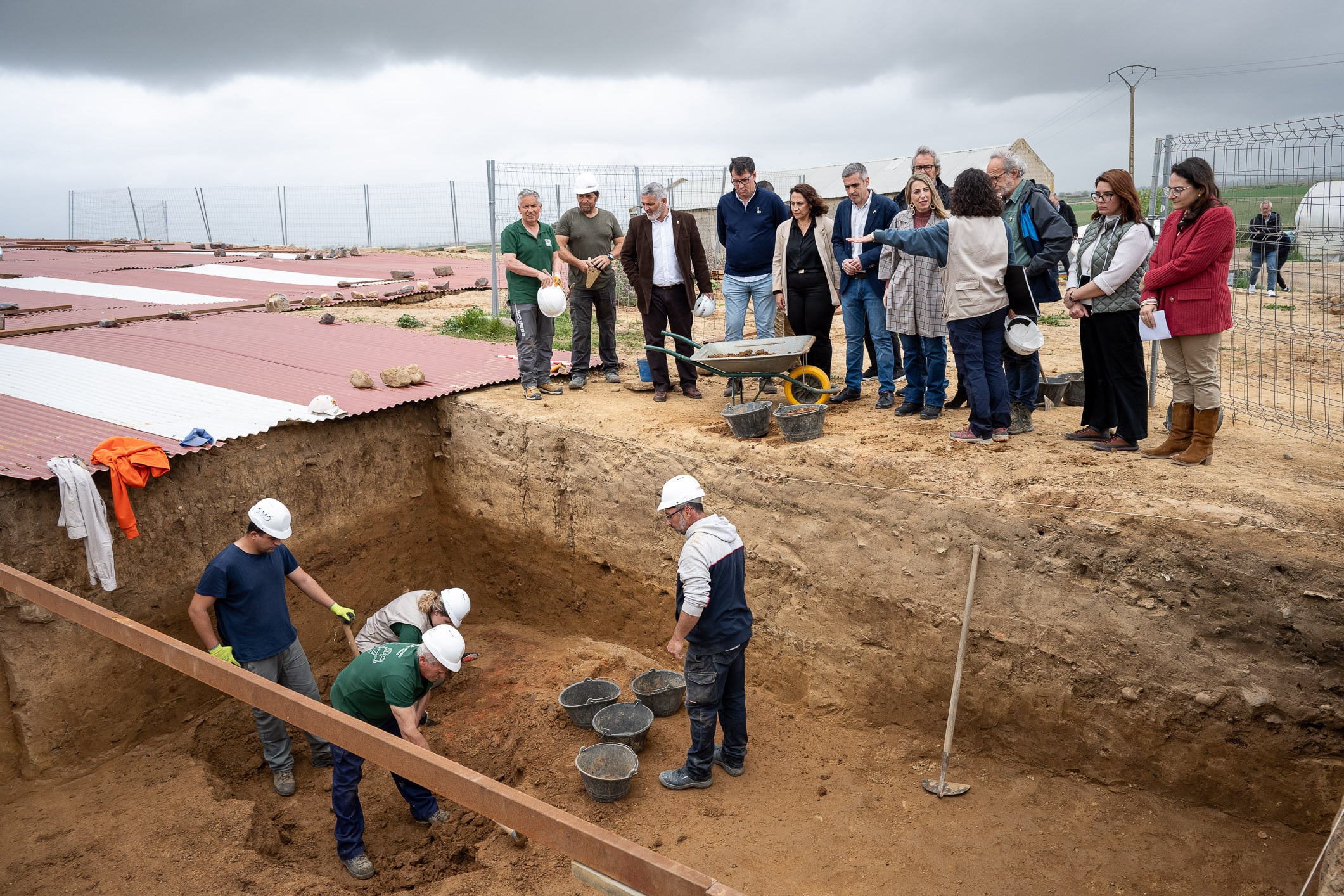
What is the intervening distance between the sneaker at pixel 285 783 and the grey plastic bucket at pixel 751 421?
4.08 meters

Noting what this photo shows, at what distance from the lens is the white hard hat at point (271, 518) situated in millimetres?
5195

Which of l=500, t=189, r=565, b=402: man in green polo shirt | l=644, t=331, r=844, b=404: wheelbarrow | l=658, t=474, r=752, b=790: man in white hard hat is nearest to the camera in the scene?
l=658, t=474, r=752, b=790: man in white hard hat

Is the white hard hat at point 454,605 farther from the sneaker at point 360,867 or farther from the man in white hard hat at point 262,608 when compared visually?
the sneaker at point 360,867

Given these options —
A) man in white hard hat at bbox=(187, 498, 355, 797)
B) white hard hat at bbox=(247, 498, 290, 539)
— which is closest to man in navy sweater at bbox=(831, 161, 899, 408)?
white hard hat at bbox=(247, 498, 290, 539)

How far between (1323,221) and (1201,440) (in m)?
1.89

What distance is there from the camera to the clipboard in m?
5.65

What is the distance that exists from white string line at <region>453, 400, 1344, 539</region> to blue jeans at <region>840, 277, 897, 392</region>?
1552mm

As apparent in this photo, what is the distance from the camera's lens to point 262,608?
5426 mm

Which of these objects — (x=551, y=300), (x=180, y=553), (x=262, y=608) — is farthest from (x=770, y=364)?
(x=180, y=553)

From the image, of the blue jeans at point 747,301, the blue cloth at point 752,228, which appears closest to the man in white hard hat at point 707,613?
the blue jeans at point 747,301

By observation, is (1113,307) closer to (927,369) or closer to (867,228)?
(927,369)

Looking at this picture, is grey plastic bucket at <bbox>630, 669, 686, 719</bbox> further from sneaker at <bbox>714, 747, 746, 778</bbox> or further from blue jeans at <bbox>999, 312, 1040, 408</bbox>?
blue jeans at <bbox>999, 312, 1040, 408</bbox>

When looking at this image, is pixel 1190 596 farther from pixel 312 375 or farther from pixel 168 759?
pixel 312 375

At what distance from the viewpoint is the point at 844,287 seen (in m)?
7.05
